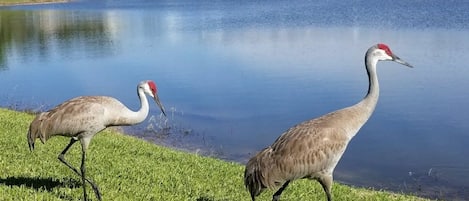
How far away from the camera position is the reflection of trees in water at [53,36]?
140 feet

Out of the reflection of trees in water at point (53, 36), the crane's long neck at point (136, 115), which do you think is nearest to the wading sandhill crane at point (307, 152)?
the crane's long neck at point (136, 115)

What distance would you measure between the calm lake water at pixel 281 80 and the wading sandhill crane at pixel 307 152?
7.07m

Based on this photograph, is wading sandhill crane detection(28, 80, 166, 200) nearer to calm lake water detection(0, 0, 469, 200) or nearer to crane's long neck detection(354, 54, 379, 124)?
crane's long neck detection(354, 54, 379, 124)

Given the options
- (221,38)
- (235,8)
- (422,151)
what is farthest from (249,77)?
(235,8)

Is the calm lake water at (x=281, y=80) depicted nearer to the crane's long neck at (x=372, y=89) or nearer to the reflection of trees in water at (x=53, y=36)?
the reflection of trees in water at (x=53, y=36)

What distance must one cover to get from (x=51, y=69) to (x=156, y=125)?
52.5 ft

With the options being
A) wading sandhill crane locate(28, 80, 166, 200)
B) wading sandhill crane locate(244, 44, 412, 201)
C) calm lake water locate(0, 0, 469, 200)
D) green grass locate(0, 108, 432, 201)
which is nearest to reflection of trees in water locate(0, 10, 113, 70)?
calm lake water locate(0, 0, 469, 200)

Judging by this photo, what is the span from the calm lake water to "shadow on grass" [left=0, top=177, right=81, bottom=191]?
770 cm

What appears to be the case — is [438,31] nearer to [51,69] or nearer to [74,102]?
[51,69]

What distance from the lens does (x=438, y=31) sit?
38.2 m

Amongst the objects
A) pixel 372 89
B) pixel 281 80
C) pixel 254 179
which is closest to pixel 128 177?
pixel 254 179

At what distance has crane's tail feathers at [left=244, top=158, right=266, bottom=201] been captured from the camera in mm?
7688

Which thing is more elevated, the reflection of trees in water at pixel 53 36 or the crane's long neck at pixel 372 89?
the crane's long neck at pixel 372 89

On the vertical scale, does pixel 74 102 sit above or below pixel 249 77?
above
